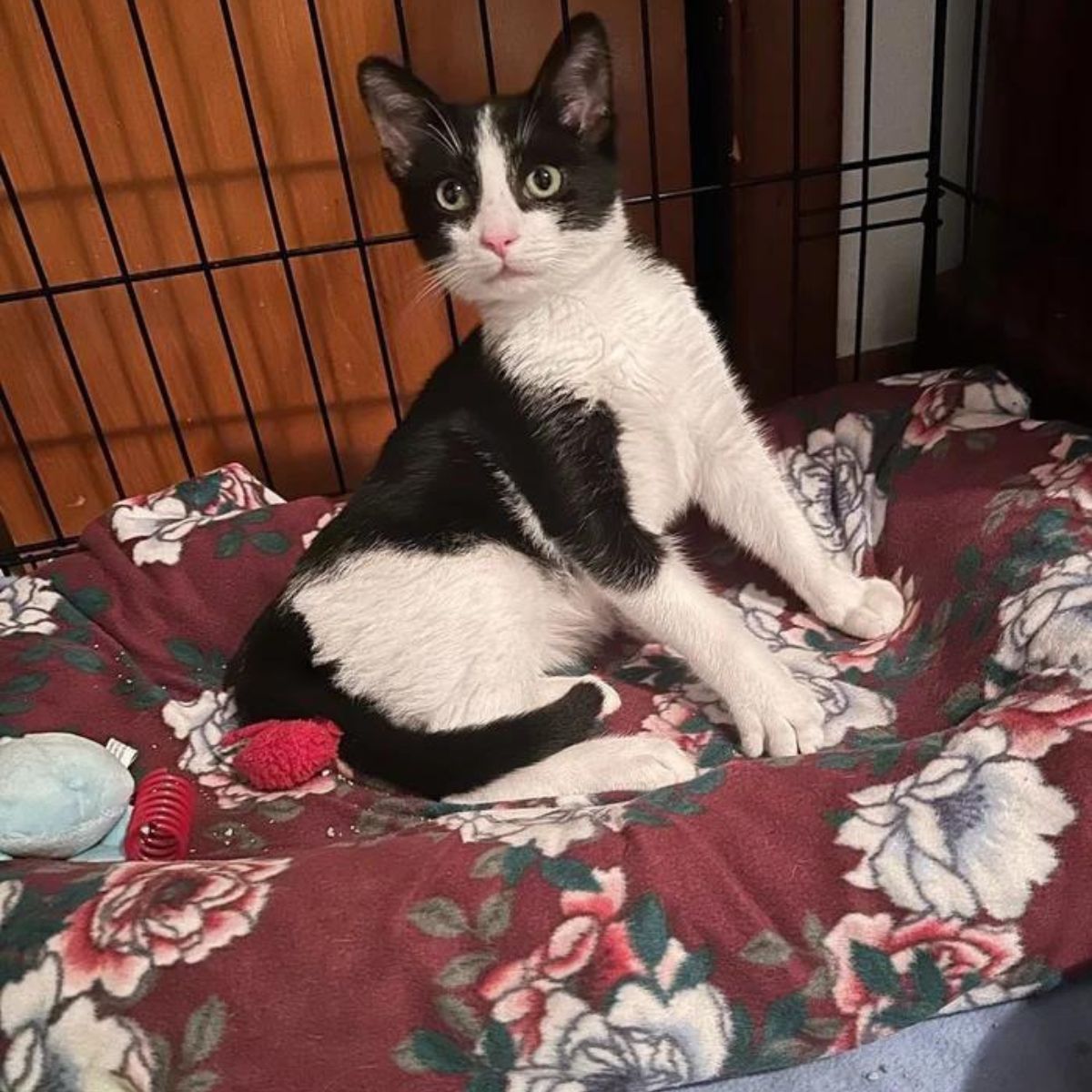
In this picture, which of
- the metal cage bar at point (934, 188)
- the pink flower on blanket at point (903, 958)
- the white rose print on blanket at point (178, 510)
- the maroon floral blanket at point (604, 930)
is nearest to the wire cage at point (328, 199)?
the metal cage bar at point (934, 188)

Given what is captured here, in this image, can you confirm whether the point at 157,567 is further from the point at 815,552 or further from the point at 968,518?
the point at 968,518

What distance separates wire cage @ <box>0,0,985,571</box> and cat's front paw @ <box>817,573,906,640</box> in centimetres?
57

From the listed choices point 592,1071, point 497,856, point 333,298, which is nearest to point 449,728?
point 497,856

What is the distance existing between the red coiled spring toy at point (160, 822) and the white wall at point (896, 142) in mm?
1229

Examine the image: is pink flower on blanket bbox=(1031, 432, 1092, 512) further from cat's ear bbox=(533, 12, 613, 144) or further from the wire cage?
cat's ear bbox=(533, 12, 613, 144)

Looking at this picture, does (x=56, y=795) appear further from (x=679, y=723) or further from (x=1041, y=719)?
(x=1041, y=719)

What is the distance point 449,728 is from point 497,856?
241 mm

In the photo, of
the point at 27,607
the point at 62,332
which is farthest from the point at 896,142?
the point at 27,607

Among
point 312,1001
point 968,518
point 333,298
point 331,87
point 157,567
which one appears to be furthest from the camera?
point 333,298

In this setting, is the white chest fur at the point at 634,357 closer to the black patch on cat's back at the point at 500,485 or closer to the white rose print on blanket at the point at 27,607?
the black patch on cat's back at the point at 500,485

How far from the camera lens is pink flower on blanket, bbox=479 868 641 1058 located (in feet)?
2.65

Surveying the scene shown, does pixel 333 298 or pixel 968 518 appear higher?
pixel 333 298

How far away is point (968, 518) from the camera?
123 centimetres

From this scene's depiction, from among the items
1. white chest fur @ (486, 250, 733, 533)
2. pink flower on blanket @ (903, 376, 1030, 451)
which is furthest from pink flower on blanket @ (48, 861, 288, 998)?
pink flower on blanket @ (903, 376, 1030, 451)
